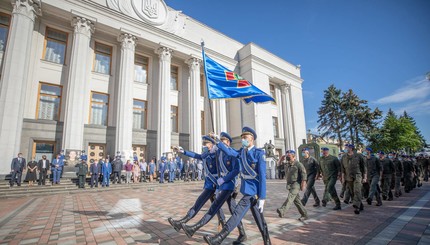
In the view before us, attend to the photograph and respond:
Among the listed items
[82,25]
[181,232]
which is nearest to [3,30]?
[82,25]

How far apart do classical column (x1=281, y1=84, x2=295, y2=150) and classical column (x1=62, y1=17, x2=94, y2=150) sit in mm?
23320

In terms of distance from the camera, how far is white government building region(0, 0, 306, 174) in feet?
43.7

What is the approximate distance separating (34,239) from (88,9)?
17.1m

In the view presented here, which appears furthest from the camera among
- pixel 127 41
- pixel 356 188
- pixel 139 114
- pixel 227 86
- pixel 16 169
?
pixel 139 114

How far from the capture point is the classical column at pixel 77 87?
14031mm

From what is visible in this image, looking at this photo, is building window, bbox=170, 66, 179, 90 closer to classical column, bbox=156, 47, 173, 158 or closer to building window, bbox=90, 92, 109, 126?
classical column, bbox=156, 47, 173, 158

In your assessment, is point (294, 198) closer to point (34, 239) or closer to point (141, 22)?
point (34, 239)

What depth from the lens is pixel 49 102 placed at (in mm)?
15289

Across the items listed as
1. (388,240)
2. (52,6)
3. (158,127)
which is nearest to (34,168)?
(158,127)

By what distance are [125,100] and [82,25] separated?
6090 mm

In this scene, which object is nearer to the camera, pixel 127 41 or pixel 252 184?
pixel 252 184

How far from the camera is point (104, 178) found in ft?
42.2

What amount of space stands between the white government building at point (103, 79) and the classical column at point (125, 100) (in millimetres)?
75

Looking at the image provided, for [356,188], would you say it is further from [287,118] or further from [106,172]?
[287,118]
